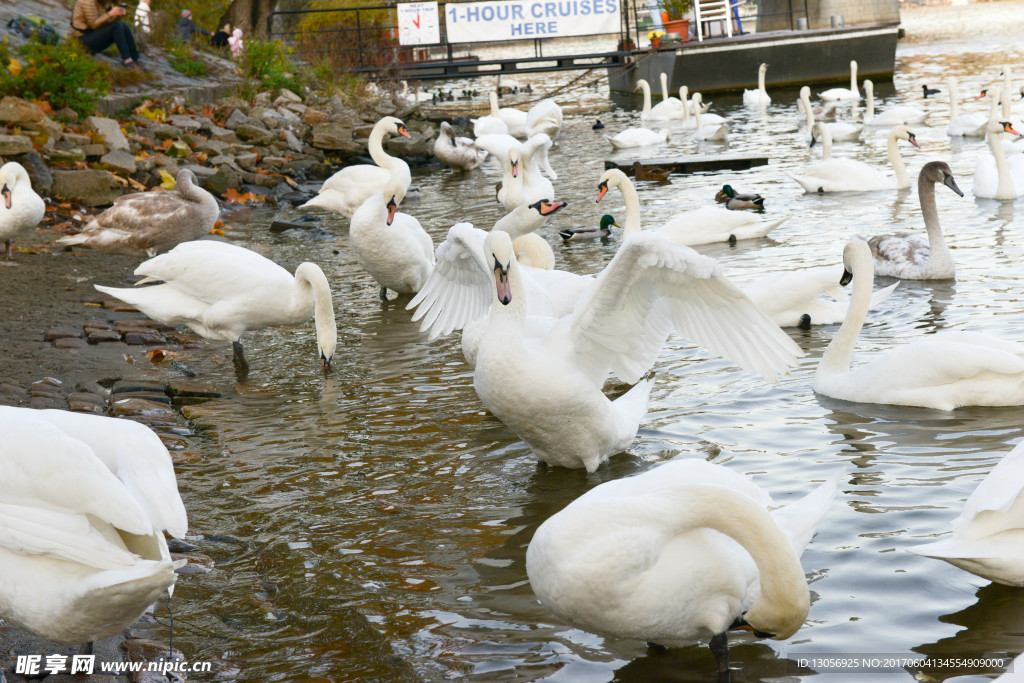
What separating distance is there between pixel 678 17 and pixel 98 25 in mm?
24797

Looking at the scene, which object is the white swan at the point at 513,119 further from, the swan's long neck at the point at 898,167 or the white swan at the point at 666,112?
the swan's long neck at the point at 898,167

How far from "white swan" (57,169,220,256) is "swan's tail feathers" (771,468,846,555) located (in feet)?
26.5

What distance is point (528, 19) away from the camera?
103 feet

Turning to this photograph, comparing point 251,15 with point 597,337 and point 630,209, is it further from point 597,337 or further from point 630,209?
point 597,337

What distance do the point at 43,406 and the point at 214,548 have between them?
202 centimetres

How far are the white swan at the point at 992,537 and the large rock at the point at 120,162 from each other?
494 inches

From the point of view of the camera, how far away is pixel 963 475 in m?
5.08

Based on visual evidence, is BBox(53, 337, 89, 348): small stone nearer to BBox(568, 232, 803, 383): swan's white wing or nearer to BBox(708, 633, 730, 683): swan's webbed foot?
BBox(568, 232, 803, 383): swan's white wing

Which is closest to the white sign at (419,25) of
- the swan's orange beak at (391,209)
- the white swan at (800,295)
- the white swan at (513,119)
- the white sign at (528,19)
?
the white sign at (528,19)

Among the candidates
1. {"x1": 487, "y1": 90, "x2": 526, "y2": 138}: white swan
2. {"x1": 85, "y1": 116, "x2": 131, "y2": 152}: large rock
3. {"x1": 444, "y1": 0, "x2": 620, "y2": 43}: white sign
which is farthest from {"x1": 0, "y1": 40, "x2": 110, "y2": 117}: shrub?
{"x1": 444, "y1": 0, "x2": 620, "y2": 43}: white sign

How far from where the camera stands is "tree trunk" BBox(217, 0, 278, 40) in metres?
32.2

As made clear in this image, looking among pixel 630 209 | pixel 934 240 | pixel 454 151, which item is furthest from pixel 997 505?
pixel 454 151

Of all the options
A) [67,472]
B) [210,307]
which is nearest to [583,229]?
[210,307]

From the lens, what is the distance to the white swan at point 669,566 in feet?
10.8
